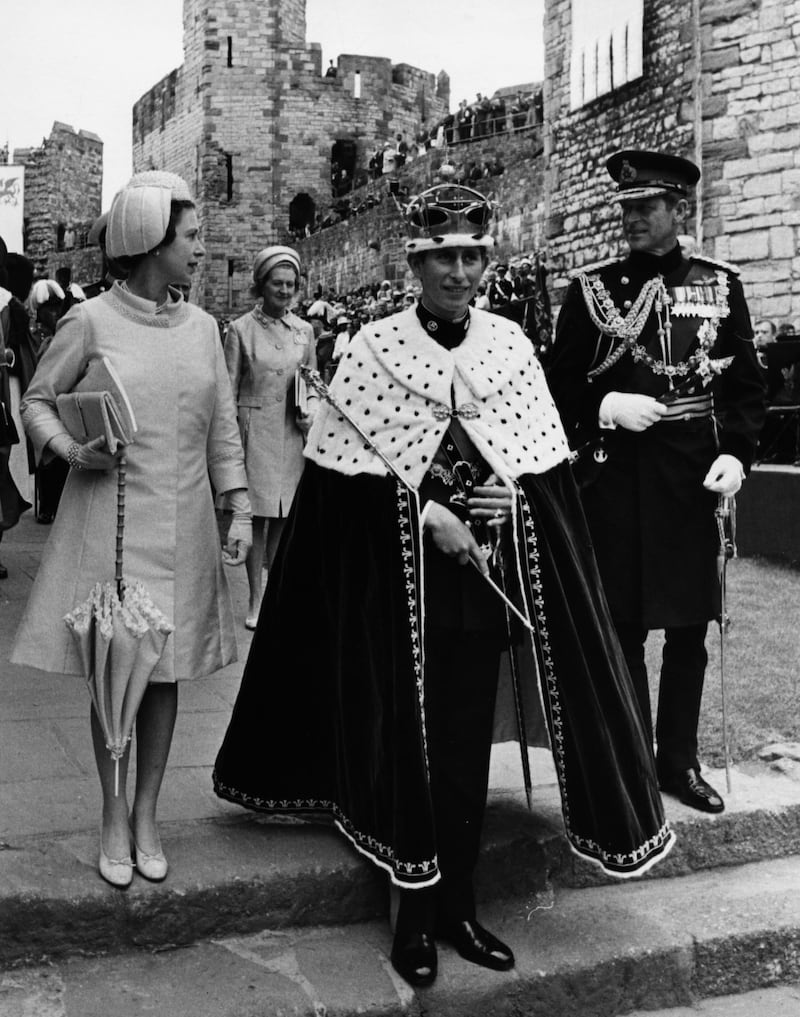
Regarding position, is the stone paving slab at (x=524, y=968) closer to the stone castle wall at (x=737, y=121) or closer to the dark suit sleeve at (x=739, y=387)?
the dark suit sleeve at (x=739, y=387)

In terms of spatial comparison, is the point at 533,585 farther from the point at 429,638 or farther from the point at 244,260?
the point at 244,260

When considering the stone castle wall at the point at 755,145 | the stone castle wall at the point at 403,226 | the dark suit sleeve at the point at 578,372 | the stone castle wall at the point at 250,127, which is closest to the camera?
the dark suit sleeve at the point at 578,372

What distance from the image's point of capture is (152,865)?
3.07m

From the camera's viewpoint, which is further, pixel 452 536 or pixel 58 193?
pixel 58 193

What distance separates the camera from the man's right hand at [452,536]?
117 inches

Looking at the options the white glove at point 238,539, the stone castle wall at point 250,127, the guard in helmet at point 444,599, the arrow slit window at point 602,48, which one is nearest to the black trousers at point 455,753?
the guard in helmet at point 444,599

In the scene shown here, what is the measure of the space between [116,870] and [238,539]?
0.85 meters

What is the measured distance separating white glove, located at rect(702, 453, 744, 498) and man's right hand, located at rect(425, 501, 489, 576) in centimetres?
107

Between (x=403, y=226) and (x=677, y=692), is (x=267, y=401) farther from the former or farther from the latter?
(x=403, y=226)

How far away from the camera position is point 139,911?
3025 millimetres

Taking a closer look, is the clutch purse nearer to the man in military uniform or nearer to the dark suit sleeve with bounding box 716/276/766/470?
the man in military uniform

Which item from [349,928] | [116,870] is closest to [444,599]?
[349,928]

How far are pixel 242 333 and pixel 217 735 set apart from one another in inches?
93.4

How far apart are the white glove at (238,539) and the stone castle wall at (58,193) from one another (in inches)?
1863
